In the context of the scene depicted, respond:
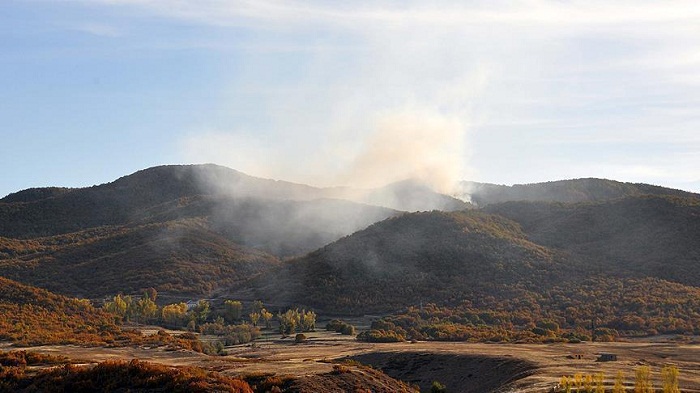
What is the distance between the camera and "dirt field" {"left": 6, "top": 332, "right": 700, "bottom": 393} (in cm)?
5003

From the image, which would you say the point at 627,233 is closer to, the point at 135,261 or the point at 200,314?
the point at 200,314

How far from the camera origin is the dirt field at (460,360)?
50031mm

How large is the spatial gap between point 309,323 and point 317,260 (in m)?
43.4

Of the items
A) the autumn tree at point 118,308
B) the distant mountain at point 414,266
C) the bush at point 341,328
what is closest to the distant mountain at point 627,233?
the distant mountain at point 414,266

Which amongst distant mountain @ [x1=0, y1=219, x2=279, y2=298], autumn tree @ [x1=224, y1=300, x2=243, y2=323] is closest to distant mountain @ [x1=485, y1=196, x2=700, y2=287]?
autumn tree @ [x1=224, y1=300, x2=243, y2=323]

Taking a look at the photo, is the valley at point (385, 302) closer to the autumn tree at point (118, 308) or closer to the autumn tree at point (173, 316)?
the autumn tree at point (118, 308)

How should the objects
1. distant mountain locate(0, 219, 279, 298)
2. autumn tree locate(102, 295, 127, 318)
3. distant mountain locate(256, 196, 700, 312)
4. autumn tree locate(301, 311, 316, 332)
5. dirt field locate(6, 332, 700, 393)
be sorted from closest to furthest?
dirt field locate(6, 332, 700, 393) < autumn tree locate(102, 295, 127, 318) < autumn tree locate(301, 311, 316, 332) < distant mountain locate(256, 196, 700, 312) < distant mountain locate(0, 219, 279, 298)

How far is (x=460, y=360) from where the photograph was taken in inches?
2667

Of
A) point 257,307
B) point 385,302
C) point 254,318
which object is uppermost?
point 385,302

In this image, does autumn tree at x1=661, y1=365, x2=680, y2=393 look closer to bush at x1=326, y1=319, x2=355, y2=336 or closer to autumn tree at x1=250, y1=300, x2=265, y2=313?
bush at x1=326, y1=319, x2=355, y2=336

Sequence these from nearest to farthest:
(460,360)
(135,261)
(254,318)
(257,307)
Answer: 1. (460,360)
2. (254,318)
3. (257,307)
4. (135,261)

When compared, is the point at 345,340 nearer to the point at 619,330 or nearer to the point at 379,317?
the point at 379,317

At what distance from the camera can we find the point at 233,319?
12206cm

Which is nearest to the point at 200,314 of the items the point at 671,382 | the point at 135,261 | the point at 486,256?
the point at 135,261
